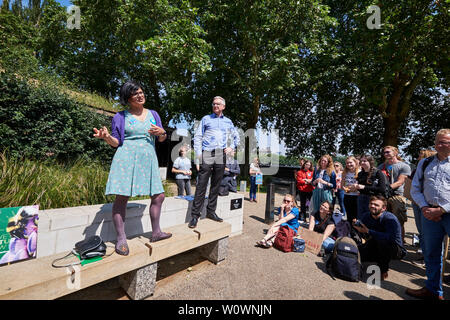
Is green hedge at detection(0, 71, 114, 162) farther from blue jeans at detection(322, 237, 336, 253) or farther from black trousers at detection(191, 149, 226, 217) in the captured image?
blue jeans at detection(322, 237, 336, 253)

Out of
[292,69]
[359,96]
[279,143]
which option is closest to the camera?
[292,69]

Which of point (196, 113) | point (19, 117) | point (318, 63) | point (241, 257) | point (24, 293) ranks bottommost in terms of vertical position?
point (241, 257)

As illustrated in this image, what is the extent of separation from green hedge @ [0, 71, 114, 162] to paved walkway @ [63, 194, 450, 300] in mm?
4628

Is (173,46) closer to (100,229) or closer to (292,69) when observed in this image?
(292,69)

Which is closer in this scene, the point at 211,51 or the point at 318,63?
the point at 211,51

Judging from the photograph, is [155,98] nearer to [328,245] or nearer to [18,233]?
[18,233]

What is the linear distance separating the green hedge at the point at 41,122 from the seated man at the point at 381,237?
24.1 feet

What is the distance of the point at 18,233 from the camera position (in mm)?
2158

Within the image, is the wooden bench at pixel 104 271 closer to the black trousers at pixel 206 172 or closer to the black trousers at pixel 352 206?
the black trousers at pixel 206 172

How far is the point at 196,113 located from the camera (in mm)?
13359

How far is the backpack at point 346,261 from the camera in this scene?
3.05 metres
